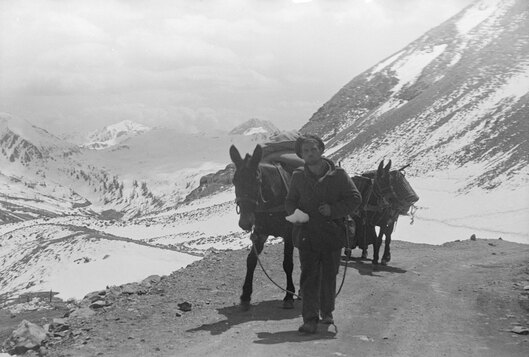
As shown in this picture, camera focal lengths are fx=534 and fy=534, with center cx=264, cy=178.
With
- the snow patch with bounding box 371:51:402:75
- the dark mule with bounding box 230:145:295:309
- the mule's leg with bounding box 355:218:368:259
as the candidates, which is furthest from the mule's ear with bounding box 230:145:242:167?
the snow patch with bounding box 371:51:402:75

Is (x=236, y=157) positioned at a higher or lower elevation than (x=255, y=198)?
higher

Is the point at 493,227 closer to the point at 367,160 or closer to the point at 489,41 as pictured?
the point at 367,160

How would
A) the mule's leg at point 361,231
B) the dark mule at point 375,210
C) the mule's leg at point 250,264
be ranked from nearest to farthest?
the mule's leg at point 250,264 → the dark mule at point 375,210 → the mule's leg at point 361,231

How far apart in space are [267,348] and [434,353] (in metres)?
2.16

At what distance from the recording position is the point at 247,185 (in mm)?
8445

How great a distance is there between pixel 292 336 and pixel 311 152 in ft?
8.69

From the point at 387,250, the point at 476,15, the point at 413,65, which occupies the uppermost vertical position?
the point at 476,15

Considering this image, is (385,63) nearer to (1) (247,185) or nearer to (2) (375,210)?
(2) (375,210)

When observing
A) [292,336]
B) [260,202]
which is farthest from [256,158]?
[292,336]

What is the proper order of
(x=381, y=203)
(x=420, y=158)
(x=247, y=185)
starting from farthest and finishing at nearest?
(x=420, y=158)
(x=381, y=203)
(x=247, y=185)

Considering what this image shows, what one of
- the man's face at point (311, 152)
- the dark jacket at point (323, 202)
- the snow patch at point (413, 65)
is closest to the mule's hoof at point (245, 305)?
the dark jacket at point (323, 202)

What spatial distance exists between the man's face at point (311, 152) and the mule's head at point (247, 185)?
3.39ft

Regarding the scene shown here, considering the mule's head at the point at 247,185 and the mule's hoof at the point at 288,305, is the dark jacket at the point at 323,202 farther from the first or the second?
the mule's hoof at the point at 288,305

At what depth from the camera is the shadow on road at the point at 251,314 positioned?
848 cm
